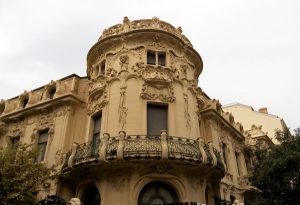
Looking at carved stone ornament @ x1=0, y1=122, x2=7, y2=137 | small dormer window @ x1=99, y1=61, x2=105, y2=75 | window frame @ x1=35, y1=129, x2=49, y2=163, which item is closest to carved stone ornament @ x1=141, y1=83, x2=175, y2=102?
small dormer window @ x1=99, y1=61, x2=105, y2=75

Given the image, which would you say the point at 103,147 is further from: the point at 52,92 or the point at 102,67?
the point at 52,92

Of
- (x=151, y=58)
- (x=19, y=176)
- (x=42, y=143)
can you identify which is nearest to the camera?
(x=19, y=176)

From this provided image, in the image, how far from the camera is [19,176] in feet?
41.6

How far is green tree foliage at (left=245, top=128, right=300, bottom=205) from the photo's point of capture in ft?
53.2

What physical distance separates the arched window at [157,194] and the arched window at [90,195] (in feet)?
8.81

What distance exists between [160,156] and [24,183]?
6002mm

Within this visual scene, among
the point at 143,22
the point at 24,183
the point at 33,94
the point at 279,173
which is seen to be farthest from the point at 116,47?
the point at 279,173

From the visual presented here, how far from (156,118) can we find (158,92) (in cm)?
157

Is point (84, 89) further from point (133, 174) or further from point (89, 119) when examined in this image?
point (133, 174)

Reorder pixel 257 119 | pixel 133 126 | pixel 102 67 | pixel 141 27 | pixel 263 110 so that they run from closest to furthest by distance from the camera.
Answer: pixel 133 126 < pixel 141 27 < pixel 102 67 < pixel 257 119 < pixel 263 110

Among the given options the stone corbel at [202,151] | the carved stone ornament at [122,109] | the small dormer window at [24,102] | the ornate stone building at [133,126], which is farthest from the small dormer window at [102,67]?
the stone corbel at [202,151]

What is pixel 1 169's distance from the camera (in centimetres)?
1227

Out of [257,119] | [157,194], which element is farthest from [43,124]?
[257,119]

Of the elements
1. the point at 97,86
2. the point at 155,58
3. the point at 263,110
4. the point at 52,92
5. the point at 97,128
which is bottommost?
the point at 97,128
